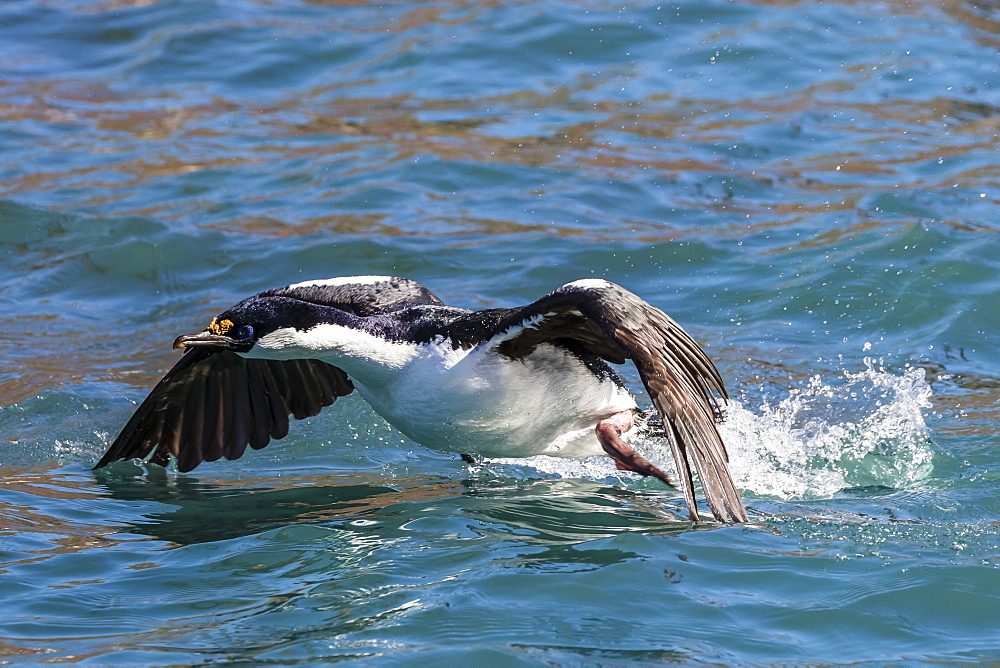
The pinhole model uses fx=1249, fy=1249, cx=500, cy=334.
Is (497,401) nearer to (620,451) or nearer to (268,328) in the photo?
(620,451)

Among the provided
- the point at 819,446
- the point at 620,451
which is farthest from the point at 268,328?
the point at 819,446

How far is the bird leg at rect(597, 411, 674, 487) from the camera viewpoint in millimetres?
6395

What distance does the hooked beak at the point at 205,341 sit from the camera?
20.1 feet

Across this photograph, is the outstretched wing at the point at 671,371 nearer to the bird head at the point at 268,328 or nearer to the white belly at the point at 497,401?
the white belly at the point at 497,401

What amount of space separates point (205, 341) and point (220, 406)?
4.71 feet

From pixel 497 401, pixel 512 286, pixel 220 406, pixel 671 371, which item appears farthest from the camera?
pixel 512 286

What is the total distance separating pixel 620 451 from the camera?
6.51 metres

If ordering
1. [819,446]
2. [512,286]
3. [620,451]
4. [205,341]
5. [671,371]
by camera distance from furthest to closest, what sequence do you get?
[512,286] < [819,446] < [620,451] < [205,341] < [671,371]

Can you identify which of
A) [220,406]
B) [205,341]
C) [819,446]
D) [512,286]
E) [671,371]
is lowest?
[819,446]

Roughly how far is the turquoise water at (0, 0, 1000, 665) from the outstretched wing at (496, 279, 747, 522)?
44 centimetres

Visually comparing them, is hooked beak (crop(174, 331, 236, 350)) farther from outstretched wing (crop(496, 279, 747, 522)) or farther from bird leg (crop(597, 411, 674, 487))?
bird leg (crop(597, 411, 674, 487))

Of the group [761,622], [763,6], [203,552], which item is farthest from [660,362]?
[763,6]

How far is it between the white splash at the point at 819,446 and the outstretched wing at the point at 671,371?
4.51ft

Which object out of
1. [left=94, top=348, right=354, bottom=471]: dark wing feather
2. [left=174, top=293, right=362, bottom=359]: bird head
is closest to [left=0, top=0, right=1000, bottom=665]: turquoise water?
[left=94, top=348, right=354, bottom=471]: dark wing feather
